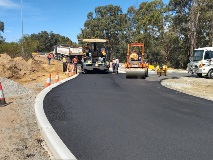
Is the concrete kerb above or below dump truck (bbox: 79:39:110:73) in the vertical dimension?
below

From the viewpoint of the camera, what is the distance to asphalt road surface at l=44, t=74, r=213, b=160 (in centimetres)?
534

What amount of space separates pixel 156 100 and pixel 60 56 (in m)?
43.2

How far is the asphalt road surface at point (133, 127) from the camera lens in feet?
17.5

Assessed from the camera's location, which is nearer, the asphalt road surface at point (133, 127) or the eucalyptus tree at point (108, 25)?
the asphalt road surface at point (133, 127)

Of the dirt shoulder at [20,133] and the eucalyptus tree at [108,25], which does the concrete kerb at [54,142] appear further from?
the eucalyptus tree at [108,25]

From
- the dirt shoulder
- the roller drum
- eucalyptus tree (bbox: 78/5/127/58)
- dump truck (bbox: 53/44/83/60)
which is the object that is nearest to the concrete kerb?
the dirt shoulder

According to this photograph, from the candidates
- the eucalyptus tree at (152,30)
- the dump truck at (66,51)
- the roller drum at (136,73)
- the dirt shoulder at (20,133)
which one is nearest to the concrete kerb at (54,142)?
the dirt shoulder at (20,133)

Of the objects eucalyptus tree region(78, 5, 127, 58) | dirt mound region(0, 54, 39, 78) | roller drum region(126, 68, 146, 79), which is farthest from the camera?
eucalyptus tree region(78, 5, 127, 58)

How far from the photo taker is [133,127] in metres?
7.16

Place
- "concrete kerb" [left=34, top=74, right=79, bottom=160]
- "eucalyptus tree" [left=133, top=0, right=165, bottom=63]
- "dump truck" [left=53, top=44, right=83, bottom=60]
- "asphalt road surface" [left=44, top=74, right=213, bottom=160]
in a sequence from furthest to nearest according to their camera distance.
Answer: "eucalyptus tree" [left=133, top=0, right=165, bottom=63] → "dump truck" [left=53, top=44, right=83, bottom=60] → "asphalt road surface" [left=44, top=74, right=213, bottom=160] → "concrete kerb" [left=34, top=74, right=79, bottom=160]

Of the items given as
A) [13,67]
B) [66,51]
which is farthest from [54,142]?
[66,51]

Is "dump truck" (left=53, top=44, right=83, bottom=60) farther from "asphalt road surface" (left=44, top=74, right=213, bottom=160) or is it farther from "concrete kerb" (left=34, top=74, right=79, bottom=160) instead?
"concrete kerb" (left=34, top=74, right=79, bottom=160)

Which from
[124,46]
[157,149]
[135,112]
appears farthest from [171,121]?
[124,46]

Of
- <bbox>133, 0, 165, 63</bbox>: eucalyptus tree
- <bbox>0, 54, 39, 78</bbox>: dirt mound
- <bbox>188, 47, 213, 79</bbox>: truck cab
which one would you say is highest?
<bbox>133, 0, 165, 63</bbox>: eucalyptus tree
